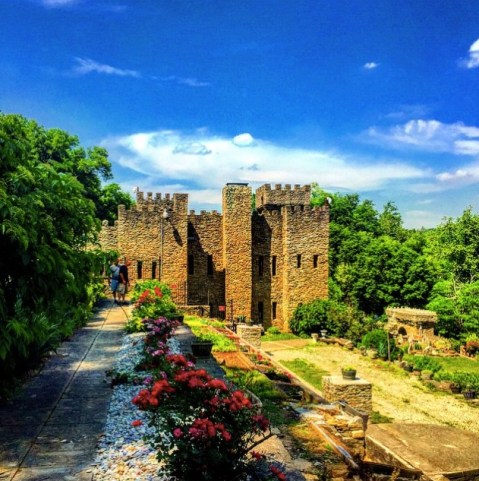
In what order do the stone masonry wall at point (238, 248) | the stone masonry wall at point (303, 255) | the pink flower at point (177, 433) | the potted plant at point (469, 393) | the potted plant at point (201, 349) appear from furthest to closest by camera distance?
1. the stone masonry wall at point (303, 255)
2. the stone masonry wall at point (238, 248)
3. the potted plant at point (469, 393)
4. the potted plant at point (201, 349)
5. the pink flower at point (177, 433)

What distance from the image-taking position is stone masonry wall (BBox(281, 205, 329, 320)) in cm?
3222

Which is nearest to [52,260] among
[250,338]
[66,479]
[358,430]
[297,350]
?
[66,479]

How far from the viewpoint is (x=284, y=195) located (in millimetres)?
35500

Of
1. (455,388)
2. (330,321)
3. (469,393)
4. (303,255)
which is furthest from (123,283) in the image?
(303,255)

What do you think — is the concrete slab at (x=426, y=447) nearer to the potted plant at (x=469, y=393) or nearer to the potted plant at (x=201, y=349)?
the potted plant at (x=201, y=349)

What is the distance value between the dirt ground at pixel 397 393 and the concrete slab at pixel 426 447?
1.63 m

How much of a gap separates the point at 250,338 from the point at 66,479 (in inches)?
678

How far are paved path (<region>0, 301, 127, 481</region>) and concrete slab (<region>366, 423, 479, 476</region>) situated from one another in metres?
5.12

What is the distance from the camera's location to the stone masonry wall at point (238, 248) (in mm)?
30766

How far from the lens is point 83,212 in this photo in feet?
23.4

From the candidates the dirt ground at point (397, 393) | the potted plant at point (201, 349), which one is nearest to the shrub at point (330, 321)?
the dirt ground at point (397, 393)

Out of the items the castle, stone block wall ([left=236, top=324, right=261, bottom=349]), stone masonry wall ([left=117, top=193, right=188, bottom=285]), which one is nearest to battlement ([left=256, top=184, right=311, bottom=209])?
the castle

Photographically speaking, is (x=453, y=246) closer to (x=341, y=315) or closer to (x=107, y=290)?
(x=341, y=315)

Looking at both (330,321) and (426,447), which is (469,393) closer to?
(426,447)
